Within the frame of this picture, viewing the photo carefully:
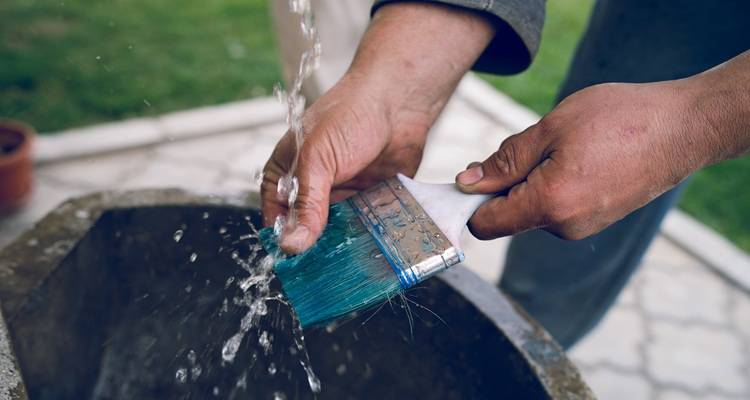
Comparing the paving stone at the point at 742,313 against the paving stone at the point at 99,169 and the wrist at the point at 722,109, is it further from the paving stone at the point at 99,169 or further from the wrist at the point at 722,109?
the paving stone at the point at 99,169

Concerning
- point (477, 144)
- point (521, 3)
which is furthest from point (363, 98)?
point (477, 144)

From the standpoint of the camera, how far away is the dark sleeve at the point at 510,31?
1337mm

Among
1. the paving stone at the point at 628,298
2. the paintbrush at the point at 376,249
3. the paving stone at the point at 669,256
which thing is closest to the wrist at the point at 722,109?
the paintbrush at the point at 376,249

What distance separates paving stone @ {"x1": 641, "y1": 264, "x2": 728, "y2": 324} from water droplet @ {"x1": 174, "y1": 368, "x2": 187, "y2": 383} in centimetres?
195

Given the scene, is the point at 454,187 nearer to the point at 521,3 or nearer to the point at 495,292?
the point at 495,292

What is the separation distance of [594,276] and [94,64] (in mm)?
2786

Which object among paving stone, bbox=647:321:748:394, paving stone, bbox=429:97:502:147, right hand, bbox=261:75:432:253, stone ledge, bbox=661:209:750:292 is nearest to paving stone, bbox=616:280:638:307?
paving stone, bbox=647:321:748:394

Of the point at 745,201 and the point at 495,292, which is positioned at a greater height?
the point at 495,292

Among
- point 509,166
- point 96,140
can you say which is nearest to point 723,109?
point 509,166

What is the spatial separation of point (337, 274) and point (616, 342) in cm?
179

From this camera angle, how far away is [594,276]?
197 cm

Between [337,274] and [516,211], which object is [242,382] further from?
[516,211]

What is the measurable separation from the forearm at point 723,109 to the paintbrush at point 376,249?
0.36 metres

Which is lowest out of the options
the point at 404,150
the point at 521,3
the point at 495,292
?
the point at 495,292
